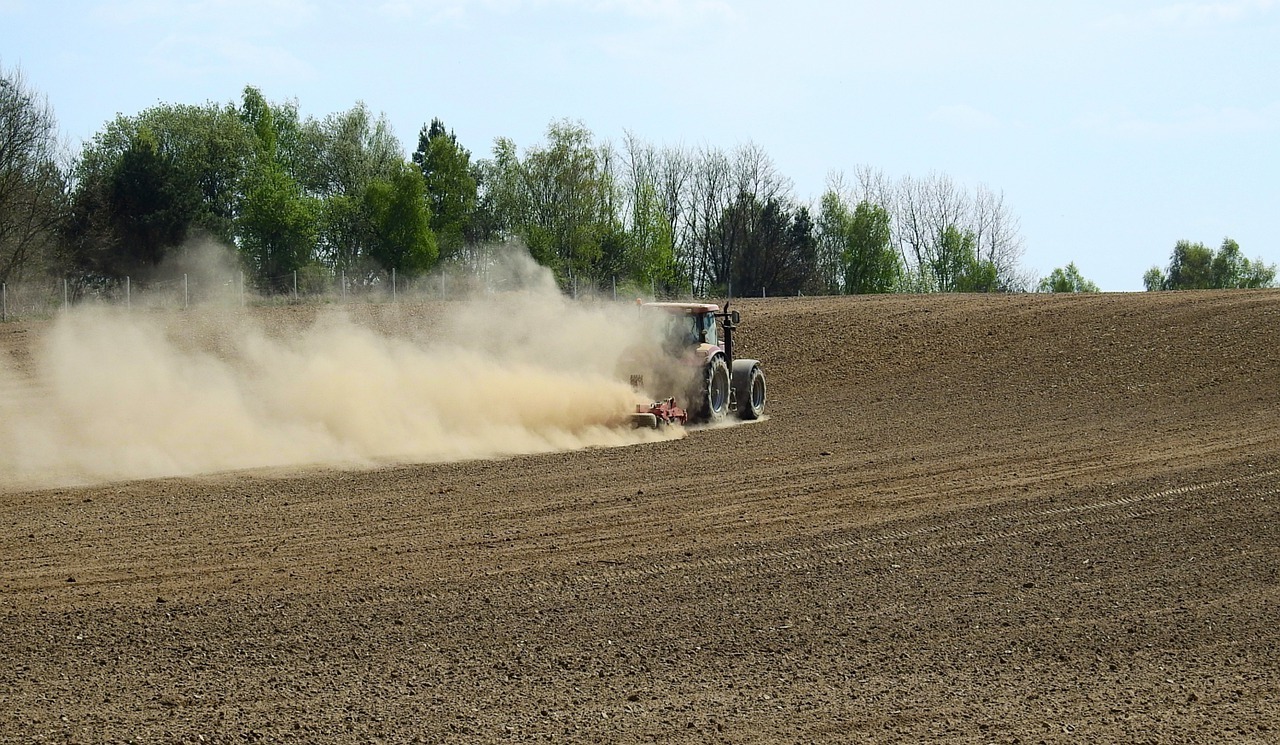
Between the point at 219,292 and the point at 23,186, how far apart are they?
386 inches

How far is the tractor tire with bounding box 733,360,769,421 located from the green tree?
39.4 metres

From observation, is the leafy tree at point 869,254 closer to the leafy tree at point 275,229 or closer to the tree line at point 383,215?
the tree line at point 383,215

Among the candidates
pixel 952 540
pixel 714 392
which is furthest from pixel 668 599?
pixel 714 392

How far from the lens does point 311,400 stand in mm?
18219

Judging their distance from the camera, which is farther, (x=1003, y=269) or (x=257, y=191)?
(x=1003, y=269)

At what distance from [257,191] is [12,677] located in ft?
187

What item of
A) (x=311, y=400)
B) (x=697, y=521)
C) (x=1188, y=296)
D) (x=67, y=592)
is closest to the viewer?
(x=67, y=592)

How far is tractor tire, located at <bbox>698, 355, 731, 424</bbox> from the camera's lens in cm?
2188

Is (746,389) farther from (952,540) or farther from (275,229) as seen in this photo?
(275,229)

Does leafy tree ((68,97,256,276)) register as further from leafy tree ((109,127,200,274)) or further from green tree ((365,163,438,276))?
green tree ((365,163,438,276))

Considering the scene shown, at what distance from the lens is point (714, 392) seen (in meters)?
22.5

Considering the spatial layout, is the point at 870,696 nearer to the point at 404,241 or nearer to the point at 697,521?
the point at 697,521

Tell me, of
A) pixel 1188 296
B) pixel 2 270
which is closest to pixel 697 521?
pixel 1188 296

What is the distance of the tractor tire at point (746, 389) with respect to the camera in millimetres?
23609
